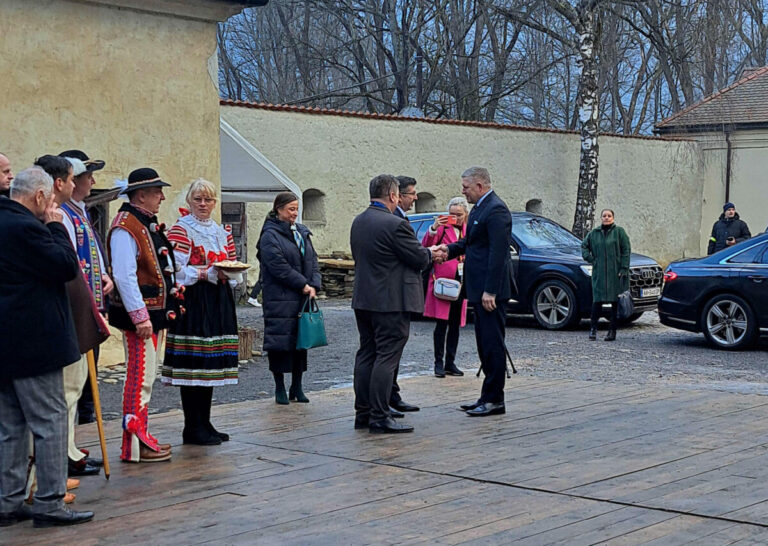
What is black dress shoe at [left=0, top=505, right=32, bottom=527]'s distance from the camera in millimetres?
5598

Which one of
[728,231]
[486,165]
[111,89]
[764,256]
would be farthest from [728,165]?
[111,89]

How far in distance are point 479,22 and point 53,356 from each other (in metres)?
32.9

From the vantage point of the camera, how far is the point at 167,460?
23.3ft

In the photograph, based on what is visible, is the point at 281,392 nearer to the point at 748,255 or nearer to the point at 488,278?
the point at 488,278

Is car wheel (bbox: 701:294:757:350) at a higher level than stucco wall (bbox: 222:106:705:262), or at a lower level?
lower

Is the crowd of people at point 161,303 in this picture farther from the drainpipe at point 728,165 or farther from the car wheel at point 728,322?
the drainpipe at point 728,165

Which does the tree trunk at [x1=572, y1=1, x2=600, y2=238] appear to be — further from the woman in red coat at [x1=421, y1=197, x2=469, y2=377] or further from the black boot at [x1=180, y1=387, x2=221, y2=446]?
the black boot at [x1=180, y1=387, x2=221, y2=446]

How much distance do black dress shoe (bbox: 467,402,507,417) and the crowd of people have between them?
0.01 m

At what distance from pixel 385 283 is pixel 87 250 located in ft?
7.04

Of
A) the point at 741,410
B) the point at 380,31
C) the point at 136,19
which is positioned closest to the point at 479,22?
the point at 380,31

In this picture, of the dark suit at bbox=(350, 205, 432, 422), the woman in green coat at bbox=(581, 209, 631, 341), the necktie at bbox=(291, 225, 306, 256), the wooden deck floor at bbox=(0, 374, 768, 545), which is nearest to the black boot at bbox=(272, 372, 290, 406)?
the wooden deck floor at bbox=(0, 374, 768, 545)

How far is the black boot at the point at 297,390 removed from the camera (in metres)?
9.38

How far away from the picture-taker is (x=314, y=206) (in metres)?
24.1

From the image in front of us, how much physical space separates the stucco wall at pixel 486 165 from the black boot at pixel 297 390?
13066mm
